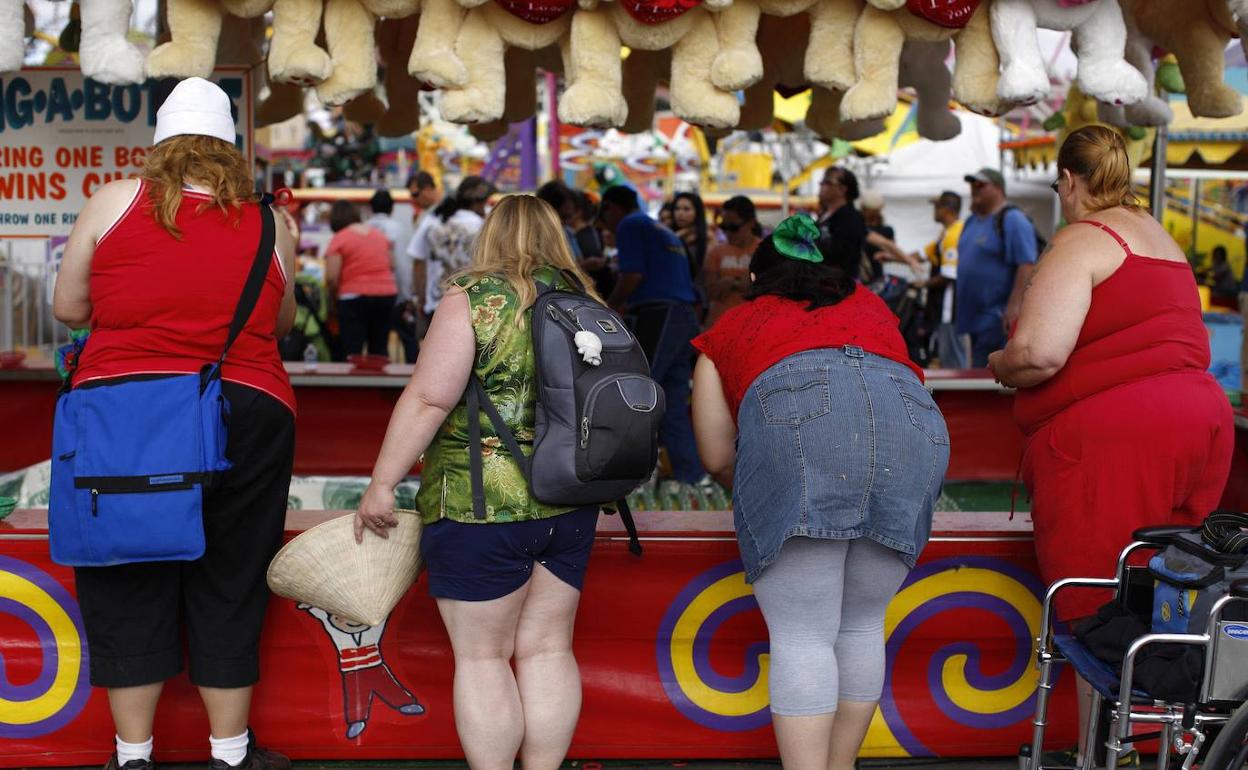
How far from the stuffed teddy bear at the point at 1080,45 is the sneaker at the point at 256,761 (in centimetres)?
278

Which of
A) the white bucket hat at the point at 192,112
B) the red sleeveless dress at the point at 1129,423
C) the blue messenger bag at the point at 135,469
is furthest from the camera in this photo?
the red sleeveless dress at the point at 1129,423

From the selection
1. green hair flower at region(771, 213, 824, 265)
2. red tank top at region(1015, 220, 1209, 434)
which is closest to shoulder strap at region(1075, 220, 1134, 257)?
red tank top at region(1015, 220, 1209, 434)

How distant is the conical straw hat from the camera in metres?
3.14

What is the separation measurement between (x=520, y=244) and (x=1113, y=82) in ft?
5.95

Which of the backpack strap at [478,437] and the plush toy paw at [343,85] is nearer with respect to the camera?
the backpack strap at [478,437]

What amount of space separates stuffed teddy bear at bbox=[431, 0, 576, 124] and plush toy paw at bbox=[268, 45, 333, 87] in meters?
0.35

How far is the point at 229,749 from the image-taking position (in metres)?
3.48

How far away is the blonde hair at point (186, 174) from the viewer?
3168mm

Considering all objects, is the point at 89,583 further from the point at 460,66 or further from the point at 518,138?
the point at 518,138

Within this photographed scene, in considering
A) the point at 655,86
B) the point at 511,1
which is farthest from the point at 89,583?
→ the point at 655,86

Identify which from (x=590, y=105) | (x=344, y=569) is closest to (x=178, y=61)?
(x=590, y=105)

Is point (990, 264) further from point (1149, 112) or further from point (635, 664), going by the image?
point (635, 664)

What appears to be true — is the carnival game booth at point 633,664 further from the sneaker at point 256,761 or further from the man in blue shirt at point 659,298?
the man in blue shirt at point 659,298

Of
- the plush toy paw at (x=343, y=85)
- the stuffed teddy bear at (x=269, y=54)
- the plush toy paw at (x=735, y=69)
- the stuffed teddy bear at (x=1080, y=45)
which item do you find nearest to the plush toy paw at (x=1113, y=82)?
the stuffed teddy bear at (x=1080, y=45)
